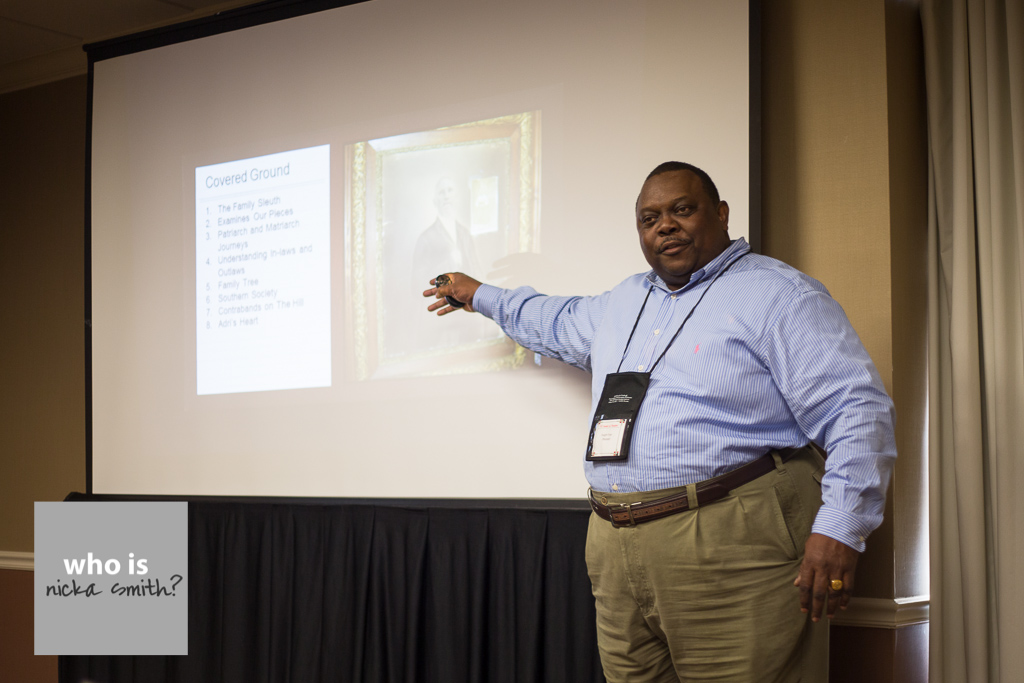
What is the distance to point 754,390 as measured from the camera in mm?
1617

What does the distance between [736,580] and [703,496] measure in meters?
0.16

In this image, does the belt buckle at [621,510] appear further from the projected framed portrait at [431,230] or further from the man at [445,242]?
the man at [445,242]

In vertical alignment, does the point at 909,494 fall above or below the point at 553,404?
below

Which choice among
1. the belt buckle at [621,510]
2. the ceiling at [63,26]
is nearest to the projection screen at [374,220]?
the ceiling at [63,26]

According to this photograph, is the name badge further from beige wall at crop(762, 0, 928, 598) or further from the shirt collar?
beige wall at crop(762, 0, 928, 598)

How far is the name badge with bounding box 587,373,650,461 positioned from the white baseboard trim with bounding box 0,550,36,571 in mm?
2863

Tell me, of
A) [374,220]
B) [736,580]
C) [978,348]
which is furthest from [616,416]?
[374,220]

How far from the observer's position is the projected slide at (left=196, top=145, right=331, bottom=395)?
278 centimetres

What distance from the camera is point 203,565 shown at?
2.86 m

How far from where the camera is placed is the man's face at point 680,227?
5.75 ft

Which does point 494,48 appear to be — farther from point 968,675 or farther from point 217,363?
point 968,675

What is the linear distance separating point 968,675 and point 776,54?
165 centimetres

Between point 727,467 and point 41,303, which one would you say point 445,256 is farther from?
point 41,303

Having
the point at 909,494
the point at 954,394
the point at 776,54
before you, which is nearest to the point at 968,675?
the point at 909,494
